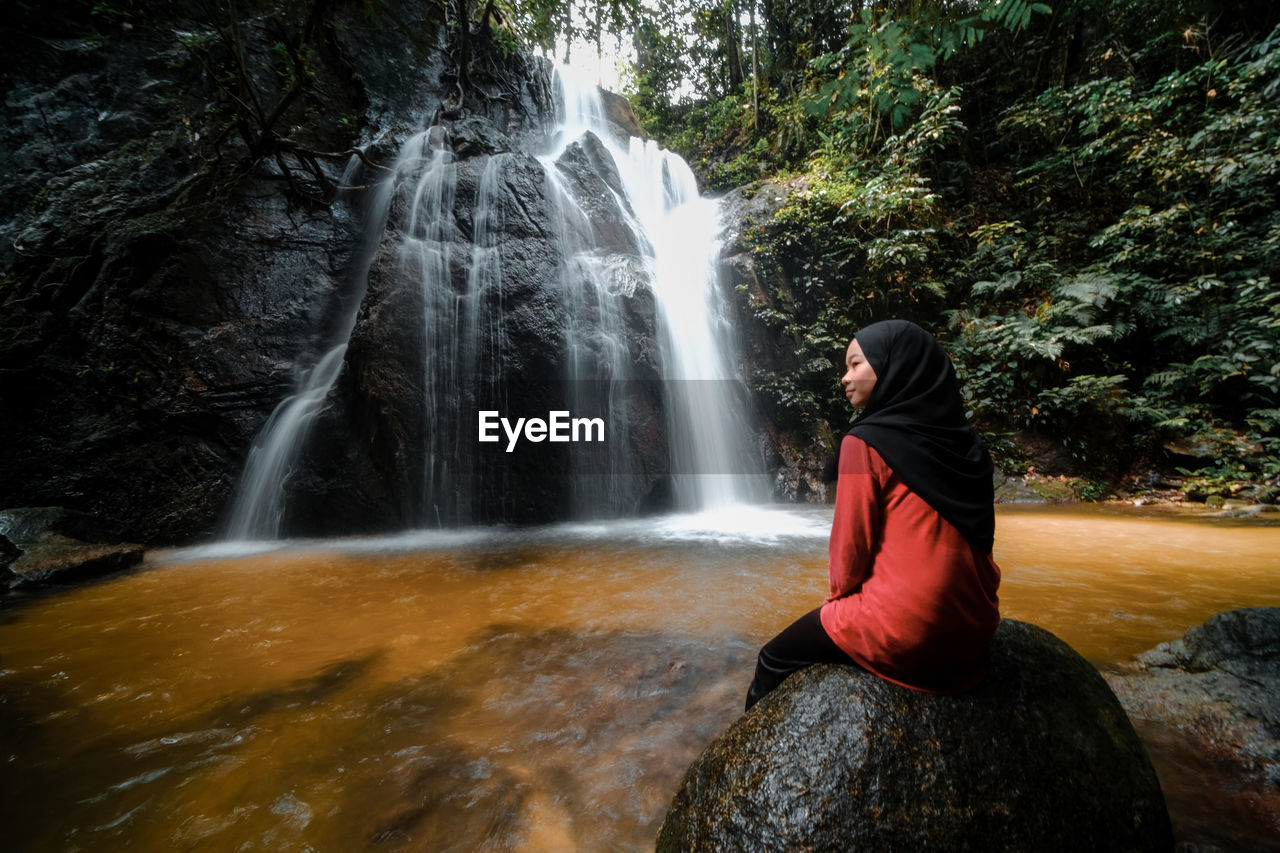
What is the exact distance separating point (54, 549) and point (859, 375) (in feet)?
26.5

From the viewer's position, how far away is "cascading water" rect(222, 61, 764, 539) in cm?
732

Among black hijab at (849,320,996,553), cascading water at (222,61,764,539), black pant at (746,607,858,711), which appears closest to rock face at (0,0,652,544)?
cascading water at (222,61,764,539)

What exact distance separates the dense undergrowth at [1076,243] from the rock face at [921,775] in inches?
312

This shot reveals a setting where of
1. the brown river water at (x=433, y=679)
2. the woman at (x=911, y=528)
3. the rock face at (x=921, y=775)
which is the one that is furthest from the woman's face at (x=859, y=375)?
the brown river water at (x=433, y=679)

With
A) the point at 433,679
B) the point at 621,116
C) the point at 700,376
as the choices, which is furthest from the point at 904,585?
the point at 621,116

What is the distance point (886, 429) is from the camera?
1400 mm

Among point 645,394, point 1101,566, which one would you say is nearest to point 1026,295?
point 1101,566

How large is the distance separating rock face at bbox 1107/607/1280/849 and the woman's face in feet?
5.76

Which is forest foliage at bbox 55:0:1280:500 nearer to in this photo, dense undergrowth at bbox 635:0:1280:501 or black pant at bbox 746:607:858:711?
dense undergrowth at bbox 635:0:1280:501

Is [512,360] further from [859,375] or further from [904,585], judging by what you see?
[904,585]

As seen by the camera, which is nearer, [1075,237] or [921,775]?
[921,775]

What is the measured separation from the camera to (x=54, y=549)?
511 cm

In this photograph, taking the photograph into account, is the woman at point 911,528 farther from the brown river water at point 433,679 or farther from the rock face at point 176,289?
the rock face at point 176,289

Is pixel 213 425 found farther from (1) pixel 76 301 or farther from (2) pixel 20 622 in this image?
(2) pixel 20 622
